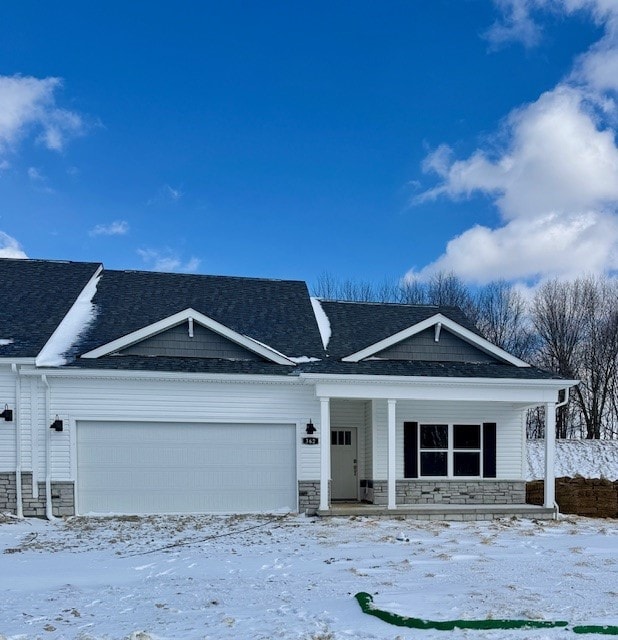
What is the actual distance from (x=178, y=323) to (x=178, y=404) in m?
1.63

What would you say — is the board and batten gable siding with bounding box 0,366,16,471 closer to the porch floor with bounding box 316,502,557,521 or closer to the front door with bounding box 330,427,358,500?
the porch floor with bounding box 316,502,557,521

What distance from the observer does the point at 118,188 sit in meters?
18.4

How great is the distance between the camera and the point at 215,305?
49.3 feet

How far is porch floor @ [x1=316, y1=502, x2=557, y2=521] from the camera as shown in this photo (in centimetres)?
1195

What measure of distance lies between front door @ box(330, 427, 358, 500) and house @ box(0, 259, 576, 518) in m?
0.03

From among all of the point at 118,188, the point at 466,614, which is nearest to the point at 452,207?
the point at 118,188

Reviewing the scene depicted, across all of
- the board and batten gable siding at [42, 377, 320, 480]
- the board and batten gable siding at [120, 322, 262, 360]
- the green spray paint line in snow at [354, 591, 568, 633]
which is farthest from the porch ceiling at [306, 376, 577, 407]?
the green spray paint line in snow at [354, 591, 568, 633]

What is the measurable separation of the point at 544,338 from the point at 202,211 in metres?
Answer: 20.3

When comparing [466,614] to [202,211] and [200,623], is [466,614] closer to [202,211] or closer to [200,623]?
[200,623]

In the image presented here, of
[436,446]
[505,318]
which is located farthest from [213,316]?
[505,318]

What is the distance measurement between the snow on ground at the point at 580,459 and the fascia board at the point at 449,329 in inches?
338

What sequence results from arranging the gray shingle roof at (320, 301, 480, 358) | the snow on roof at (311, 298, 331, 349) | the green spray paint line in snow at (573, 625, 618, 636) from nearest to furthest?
the green spray paint line in snow at (573, 625, 618, 636)
the gray shingle roof at (320, 301, 480, 358)
the snow on roof at (311, 298, 331, 349)

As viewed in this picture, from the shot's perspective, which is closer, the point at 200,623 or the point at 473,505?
the point at 200,623

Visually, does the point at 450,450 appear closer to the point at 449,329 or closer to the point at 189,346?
the point at 449,329
